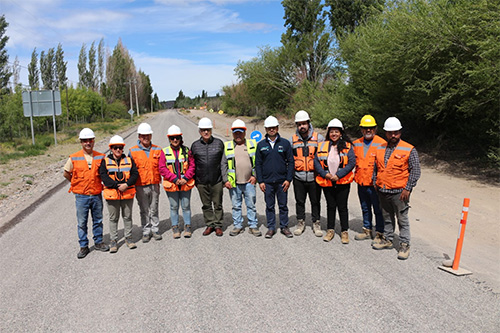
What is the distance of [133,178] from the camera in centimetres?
573

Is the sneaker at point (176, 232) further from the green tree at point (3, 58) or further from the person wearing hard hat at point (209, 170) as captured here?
the green tree at point (3, 58)

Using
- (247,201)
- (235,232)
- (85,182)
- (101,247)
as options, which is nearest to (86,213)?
(85,182)

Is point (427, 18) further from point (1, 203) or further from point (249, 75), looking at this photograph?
point (249, 75)

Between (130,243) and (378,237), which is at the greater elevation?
(378,237)

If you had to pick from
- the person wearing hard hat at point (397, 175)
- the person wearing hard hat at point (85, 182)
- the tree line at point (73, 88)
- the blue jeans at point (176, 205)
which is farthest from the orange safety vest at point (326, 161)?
the tree line at point (73, 88)

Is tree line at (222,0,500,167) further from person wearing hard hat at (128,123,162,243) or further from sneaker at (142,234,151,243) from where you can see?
sneaker at (142,234,151,243)

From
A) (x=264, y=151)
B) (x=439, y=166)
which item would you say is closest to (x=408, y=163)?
(x=264, y=151)

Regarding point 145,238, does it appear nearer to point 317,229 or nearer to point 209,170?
point 209,170

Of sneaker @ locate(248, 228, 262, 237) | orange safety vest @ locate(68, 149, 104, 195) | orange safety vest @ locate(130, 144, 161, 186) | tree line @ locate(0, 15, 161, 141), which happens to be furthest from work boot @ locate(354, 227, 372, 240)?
tree line @ locate(0, 15, 161, 141)

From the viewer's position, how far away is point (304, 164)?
614 centimetres

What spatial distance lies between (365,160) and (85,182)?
169 inches

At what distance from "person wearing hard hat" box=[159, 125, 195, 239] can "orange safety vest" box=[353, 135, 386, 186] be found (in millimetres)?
2712

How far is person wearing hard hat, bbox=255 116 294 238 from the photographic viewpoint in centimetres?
611

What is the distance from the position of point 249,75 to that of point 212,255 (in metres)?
34.4
